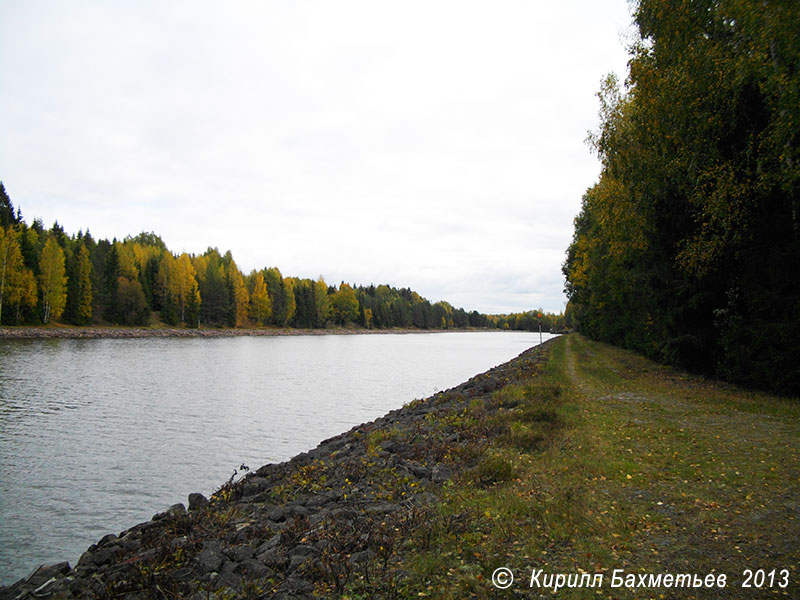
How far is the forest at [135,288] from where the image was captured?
67.7m

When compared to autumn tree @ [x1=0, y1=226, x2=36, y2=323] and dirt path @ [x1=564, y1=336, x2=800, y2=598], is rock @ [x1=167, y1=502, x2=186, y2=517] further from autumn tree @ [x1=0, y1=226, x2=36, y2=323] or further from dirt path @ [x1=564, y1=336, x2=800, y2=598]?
autumn tree @ [x1=0, y1=226, x2=36, y2=323]

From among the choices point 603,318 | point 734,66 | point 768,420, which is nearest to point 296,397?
point 768,420

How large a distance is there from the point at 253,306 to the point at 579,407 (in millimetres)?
107659

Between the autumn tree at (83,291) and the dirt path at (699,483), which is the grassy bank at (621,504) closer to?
the dirt path at (699,483)

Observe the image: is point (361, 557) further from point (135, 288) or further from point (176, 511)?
point (135, 288)

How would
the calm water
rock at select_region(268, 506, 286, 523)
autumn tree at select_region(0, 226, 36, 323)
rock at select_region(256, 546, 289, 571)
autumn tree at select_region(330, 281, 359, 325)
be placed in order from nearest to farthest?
rock at select_region(256, 546, 289, 571) < rock at select_region(268, 506, 286, 523) < the calm water < autumn tree at select_region(0, 226, 36, 323) < autumn tree at select_region(330, 281, 359, 325)

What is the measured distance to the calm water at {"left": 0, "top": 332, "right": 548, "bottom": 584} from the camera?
33.5 ft

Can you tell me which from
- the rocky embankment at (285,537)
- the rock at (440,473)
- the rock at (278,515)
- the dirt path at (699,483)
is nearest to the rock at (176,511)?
the rocky embankment at (285,537)

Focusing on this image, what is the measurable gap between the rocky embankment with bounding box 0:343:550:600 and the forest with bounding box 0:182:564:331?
175 ft

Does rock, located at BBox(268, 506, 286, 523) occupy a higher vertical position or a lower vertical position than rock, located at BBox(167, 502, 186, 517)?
higher

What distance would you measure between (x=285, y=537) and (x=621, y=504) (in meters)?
4.84

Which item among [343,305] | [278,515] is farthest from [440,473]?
[343,305]

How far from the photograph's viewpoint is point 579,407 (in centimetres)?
1414

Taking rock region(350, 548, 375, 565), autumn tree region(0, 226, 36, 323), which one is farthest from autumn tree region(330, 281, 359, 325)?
rock region(350, 548, 375, 565)
